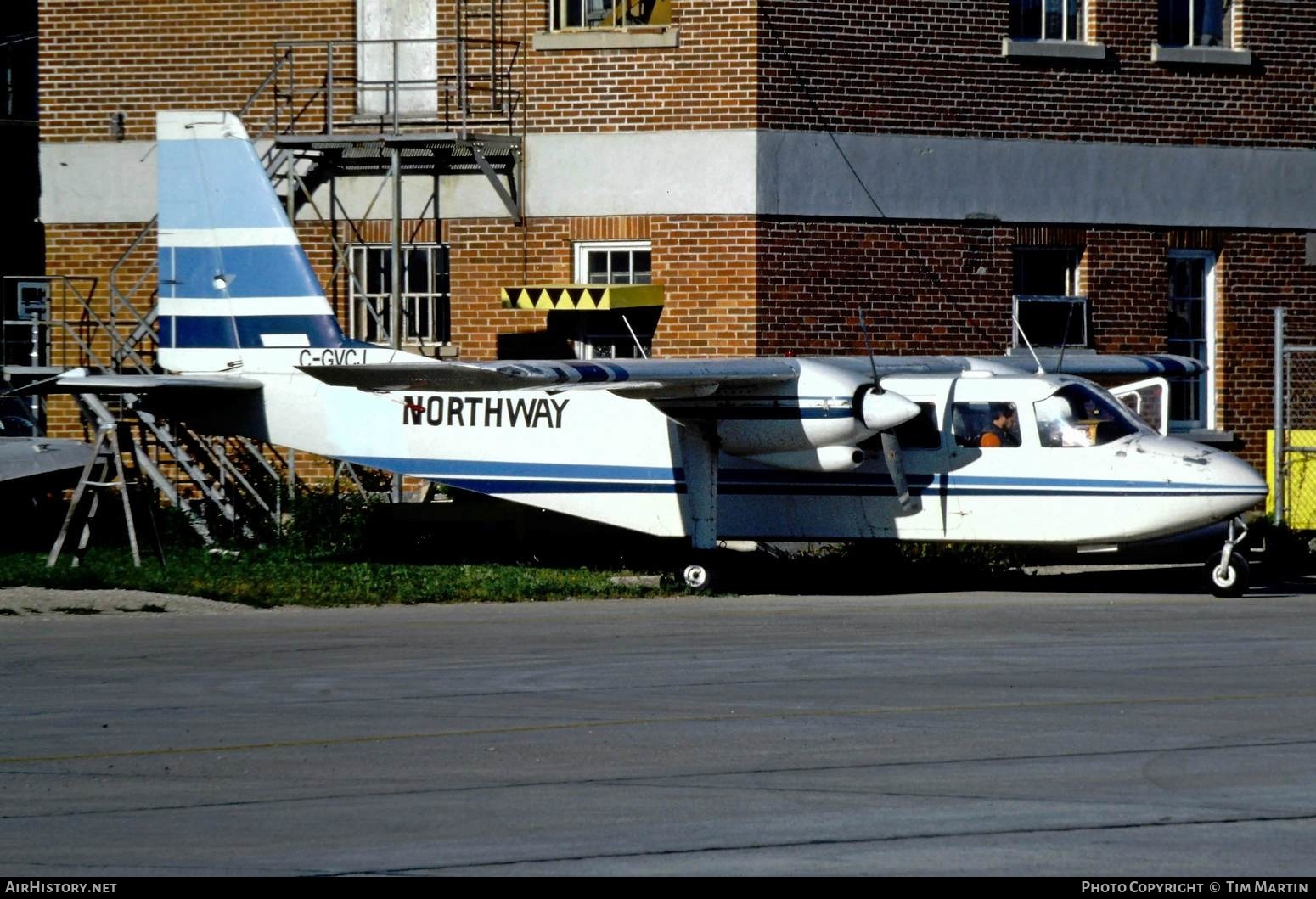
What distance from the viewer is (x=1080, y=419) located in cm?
1869

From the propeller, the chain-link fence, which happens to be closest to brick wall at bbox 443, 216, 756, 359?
the propeller

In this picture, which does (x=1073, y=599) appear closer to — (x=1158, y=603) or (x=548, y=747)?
(x=1158, y=603)

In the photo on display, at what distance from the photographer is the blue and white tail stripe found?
20906mm

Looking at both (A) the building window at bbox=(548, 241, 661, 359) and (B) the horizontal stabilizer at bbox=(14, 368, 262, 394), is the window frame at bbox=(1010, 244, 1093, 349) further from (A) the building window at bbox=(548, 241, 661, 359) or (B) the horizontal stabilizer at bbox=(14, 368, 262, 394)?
(B) the horizontal stabilizer at bbox=(14, 368, 262, 394)

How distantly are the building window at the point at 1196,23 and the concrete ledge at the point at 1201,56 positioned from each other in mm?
202


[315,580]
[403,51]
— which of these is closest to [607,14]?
[403,51]

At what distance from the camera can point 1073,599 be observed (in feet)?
60.1

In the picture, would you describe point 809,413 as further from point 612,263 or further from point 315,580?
point 612,263

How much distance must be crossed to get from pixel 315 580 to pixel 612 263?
22.3 ft

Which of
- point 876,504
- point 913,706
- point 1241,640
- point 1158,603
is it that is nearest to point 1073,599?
point 1158,603

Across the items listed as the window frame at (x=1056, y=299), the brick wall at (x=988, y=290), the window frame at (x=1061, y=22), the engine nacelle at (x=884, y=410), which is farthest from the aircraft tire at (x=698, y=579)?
the window frame at (x=1061, y=22)

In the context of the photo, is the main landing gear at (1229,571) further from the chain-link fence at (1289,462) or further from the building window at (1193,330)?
the building window at (1193,330)

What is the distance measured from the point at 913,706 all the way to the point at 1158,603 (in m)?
7.38

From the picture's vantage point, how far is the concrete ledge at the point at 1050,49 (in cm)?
2403
